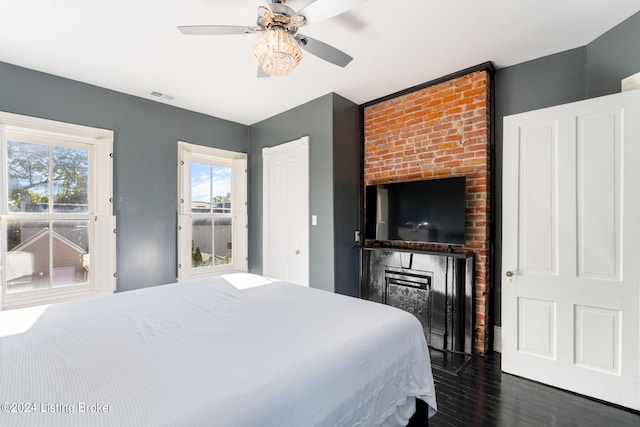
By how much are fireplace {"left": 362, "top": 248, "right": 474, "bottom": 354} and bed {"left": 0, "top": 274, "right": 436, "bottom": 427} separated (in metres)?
1.42

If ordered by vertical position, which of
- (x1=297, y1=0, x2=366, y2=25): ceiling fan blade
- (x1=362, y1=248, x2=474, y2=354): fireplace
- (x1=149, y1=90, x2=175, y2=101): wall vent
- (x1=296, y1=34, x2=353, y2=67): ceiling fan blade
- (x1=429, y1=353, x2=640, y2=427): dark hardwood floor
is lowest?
(x1=429, y1=353, x2=640, y2=427): dark hardwood floor

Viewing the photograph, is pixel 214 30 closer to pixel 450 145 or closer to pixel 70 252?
pixel 450 145

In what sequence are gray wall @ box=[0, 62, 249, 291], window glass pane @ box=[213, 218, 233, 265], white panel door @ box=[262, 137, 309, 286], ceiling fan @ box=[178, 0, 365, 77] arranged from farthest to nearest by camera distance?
window glass pane @ box=[213, 218, 233, 265] < white panel door @ box=[262, 137, 309, 286] < gray wall @ box=[0, 62, 249, 291] < ceiling fan @ box=[178, 0, 365, 77]

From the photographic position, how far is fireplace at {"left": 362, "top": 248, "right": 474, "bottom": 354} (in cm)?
267

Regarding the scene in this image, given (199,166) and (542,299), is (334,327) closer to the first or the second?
(542,299)

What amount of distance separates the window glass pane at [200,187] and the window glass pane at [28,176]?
142 centimetres

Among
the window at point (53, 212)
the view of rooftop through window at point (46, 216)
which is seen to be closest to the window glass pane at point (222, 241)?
the window at point (53, 212)

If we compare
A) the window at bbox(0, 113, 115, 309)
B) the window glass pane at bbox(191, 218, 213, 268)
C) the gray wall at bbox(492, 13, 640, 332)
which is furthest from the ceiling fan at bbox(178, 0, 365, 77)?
the window glass pane at bbox(191, 218, 213, 268)

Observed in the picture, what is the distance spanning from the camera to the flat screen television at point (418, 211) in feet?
8.78

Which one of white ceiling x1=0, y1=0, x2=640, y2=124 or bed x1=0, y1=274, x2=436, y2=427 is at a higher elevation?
white ceiling x1=0, y1=0, x2=640, y2=124

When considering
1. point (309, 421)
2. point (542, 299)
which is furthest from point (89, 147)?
point (542, 299)

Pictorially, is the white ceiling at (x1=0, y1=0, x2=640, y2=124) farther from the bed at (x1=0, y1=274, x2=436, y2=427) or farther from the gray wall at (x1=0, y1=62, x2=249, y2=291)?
the bed at (x1=0, y1=274, x2=436, y2=427)

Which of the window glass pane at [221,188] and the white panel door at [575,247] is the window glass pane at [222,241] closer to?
the window glass pane at [221,188]

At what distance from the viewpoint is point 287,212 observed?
147 inches
